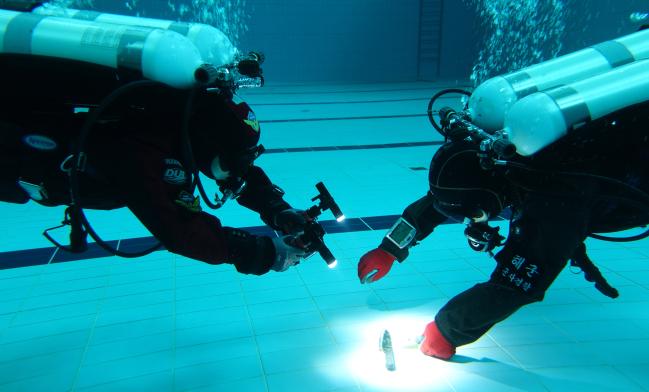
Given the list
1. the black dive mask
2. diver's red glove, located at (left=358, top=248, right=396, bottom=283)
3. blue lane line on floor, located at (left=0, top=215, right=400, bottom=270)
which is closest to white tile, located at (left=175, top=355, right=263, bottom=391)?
diver's red glove, located at (left=358, top=248, right=396, bottom=283)

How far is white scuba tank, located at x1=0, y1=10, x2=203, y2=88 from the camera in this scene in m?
1.48

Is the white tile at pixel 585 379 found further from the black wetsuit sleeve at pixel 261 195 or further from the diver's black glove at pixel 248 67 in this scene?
the diver's black glove at pixel 248 67

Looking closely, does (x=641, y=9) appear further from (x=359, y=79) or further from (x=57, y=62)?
(x=57, y=62)

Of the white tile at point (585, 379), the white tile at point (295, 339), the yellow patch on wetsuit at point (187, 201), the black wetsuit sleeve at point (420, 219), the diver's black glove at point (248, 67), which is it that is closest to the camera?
the yellow patch on wetsuit at point (187, 201)

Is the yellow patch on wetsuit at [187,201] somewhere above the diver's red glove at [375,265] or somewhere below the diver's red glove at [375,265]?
above

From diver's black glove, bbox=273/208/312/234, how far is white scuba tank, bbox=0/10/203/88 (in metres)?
0.73

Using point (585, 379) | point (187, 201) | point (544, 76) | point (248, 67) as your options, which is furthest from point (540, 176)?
point (187, 201)

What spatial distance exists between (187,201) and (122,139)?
0.29 meters

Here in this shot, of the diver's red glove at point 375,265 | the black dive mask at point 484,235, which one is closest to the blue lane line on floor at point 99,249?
the diver's red glove at point 375,265

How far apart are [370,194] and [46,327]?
2704mm

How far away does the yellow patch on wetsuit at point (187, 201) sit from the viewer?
155 cm

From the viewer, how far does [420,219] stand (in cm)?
232

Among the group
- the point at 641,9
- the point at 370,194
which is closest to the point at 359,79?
the point at 641,9

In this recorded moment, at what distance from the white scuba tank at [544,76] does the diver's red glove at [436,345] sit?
892mm
